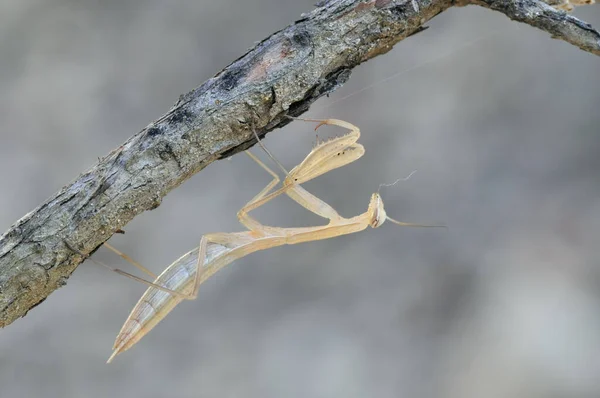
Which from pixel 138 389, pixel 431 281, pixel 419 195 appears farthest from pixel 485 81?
pixel 138 389

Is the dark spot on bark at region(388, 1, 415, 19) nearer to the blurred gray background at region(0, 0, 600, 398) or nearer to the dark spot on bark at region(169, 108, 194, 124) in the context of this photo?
the dark spot on bark at region(169, 108, 194, 124)

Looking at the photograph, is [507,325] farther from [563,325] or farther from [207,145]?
[207,145]

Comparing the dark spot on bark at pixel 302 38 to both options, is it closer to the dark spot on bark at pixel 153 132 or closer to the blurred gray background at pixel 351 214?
the dark spot on bark at pixel 153 132

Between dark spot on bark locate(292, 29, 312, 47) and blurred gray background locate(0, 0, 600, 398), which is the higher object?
dark spot on bark locate(292, 29, 312, 47)

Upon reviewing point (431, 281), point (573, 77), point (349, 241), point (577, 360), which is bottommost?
point (577, 360)

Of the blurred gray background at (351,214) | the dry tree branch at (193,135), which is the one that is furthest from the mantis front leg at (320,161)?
the blurred gray background at (351,214)

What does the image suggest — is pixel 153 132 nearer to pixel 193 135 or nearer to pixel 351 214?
pixel 193 135

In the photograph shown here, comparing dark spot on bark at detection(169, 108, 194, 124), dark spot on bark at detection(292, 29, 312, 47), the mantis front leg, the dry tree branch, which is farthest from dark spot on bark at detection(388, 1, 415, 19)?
dark spot on bark at detection(169, 108, 194, 124)
